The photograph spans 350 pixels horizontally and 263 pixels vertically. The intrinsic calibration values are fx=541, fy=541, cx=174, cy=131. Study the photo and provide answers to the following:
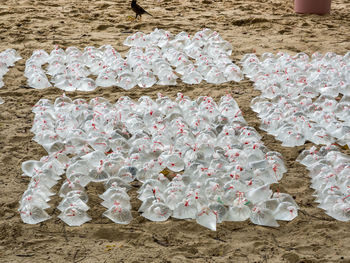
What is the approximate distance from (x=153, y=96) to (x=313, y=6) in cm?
348

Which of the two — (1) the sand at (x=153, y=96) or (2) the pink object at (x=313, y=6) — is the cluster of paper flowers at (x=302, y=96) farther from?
(2) the pink object at (x=313, y=6)

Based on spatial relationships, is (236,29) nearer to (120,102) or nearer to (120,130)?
(120,102)

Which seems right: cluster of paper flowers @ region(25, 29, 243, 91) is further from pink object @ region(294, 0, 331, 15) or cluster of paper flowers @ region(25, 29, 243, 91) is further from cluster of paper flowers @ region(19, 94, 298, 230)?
pink object @ region(294, 0, 331, 15)

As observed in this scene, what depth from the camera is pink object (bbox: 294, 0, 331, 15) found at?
23.5ft

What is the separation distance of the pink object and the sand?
0.35ft

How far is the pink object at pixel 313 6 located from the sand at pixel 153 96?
0.35 ft

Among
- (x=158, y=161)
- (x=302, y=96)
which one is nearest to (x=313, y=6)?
→ (x=302, y=96)

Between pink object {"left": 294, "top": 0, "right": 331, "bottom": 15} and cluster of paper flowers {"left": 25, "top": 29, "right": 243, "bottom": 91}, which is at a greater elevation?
pink object {"left": 294, "top": 0, "right": 331, "bottom": 15}

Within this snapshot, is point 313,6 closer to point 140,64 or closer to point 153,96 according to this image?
point 140,64

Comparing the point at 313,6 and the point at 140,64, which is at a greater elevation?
the point at 313,6

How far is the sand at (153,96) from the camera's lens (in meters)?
2.82

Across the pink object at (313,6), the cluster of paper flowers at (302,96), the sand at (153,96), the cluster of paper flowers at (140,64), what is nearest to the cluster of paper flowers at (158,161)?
the sand at (153,96)

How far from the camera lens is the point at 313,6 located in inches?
283

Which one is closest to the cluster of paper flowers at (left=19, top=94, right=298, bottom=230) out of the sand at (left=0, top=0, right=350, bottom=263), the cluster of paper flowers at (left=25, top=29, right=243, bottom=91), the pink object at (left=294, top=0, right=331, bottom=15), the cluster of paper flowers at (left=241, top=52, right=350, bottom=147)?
the sand at (left=0, top=0, right=350, bottom=263)
